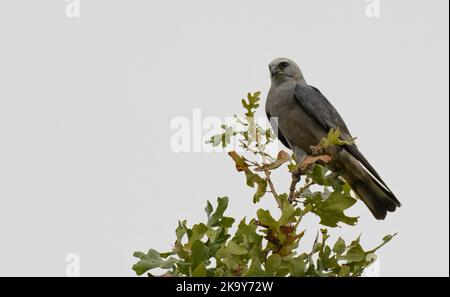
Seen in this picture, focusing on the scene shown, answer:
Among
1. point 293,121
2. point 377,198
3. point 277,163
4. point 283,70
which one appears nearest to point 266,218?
point 277,163

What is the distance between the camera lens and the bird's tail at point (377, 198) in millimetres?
5988

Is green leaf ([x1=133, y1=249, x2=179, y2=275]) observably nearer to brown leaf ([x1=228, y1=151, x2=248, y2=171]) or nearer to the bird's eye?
brown leaf ([x1=228, y1=151, x2=248, y2=171])

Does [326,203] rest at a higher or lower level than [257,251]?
higher

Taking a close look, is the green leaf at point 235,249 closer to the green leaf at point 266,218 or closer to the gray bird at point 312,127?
the green leaf at point 266,218

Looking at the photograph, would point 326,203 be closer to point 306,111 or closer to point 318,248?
point 318,248

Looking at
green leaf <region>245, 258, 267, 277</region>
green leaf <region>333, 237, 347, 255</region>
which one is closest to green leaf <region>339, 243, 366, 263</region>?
green leaf <region>333, 237, 347, 255</region>

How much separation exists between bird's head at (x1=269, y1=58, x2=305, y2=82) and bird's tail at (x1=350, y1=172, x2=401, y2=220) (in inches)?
69.3

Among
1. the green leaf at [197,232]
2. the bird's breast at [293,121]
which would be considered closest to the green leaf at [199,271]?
the green leaf at [197,232]
